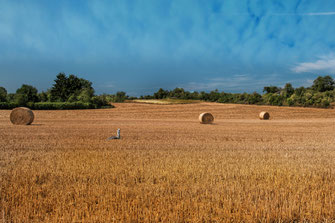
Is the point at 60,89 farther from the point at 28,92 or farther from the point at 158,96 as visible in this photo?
the point at 158,96

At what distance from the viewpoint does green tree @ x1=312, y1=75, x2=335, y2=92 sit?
81312mm

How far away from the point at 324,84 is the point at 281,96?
109 feet

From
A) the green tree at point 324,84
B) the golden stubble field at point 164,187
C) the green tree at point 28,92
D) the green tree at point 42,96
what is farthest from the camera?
the green tree at point 324,84

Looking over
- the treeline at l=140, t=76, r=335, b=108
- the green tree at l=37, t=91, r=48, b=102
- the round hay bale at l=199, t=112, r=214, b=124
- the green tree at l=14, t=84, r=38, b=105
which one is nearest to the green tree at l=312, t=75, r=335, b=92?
the treeline at l=140, t=76, r=335, b=108

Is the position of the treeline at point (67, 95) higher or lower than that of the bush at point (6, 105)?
higher

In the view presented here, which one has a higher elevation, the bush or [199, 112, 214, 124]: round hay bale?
the bush

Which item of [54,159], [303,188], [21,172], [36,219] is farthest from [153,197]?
[54,159]

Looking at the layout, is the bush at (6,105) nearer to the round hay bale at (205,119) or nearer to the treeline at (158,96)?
the treeline at (158,96)

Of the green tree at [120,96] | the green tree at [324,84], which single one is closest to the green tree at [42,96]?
the green tree at [120,96]

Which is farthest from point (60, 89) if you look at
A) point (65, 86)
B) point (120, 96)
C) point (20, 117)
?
point (20, 117)

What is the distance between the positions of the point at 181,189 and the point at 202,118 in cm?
2345

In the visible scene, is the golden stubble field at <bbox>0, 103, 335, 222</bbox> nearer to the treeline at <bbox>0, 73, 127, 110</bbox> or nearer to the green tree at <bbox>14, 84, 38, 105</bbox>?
the treeline at <bbox>0, 73, 127, 110</bbox>

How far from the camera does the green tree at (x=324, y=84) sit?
81.3 meters

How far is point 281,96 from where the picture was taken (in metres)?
59.7
